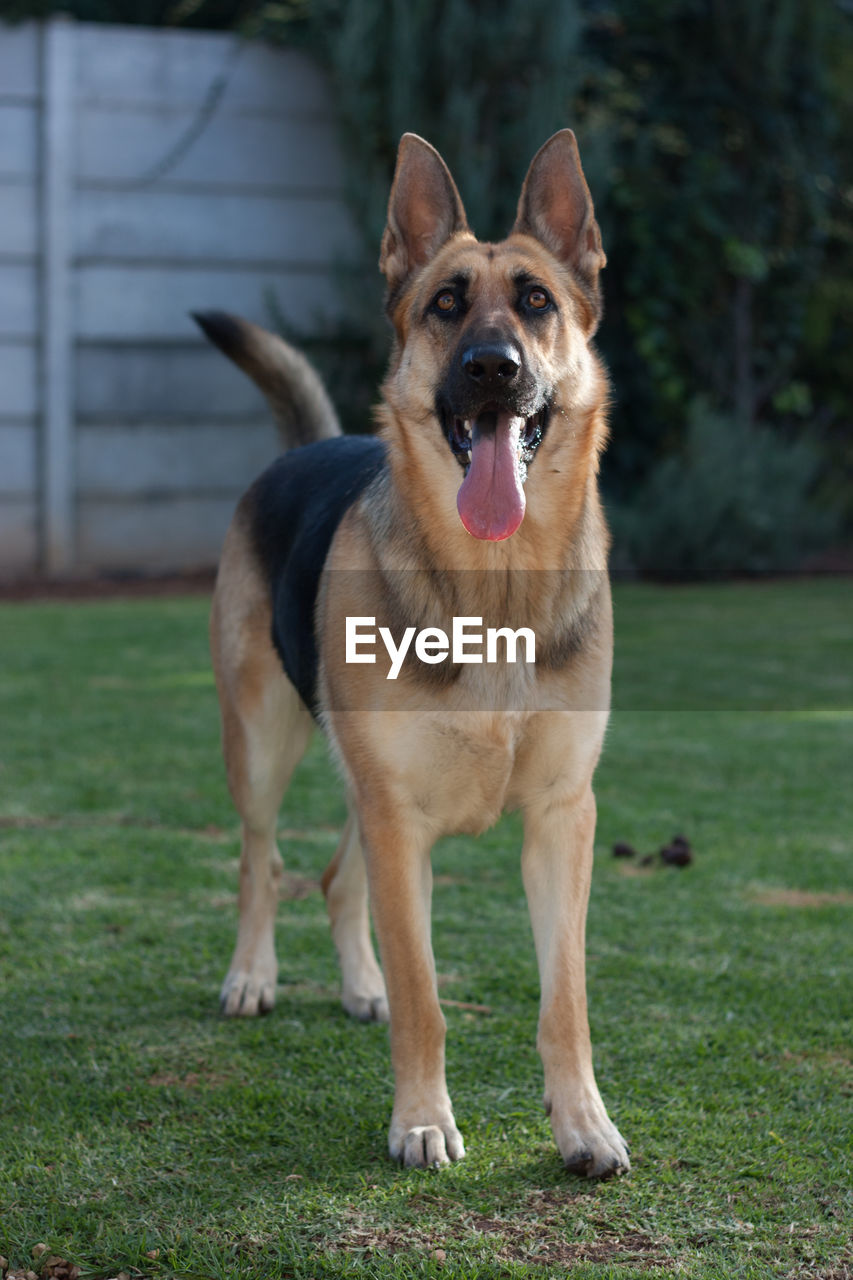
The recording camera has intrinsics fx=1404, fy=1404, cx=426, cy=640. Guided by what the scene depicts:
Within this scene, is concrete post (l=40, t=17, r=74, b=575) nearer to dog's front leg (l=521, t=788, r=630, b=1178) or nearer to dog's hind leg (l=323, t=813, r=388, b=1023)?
dog's hind leg (l=323, t=813, r=388, b=1023)

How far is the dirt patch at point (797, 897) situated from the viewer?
4.14m

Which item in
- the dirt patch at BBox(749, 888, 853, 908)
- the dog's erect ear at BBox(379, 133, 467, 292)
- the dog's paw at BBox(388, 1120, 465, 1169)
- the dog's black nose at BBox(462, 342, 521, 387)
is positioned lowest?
the dirt patch at BBox(749, 888, 853, 908)

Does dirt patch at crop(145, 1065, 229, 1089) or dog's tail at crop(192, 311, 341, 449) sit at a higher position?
dog's tail at crop(192, 311, 341, 449)

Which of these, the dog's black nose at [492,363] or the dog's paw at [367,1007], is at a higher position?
the dog's black nose at [492,363]

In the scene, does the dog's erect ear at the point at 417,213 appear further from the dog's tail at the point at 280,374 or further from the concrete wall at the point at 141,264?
the concrete wall at the point at 141,264

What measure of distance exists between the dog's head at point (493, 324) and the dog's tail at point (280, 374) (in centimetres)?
94

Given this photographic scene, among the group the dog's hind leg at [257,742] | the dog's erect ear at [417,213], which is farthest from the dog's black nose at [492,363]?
the dog's hind leg at [257,742]

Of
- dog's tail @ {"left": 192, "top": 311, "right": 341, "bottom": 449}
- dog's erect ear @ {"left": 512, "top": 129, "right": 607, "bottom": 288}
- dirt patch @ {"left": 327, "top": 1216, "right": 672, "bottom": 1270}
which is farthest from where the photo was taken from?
dog's tail @ {"left": 192, "top": 311, "right": 341, "bottom": 449}

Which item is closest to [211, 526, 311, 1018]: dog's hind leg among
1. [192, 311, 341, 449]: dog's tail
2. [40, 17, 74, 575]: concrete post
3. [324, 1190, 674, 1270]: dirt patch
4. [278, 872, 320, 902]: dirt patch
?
[278, 872, 320, 902]: dirt patch

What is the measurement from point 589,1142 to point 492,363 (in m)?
1.47

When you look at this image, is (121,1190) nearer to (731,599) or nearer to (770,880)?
(770,880)

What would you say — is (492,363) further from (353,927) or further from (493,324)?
(353,927)

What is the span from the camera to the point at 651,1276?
2.19 metres

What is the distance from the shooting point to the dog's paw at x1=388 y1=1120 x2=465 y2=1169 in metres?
2.60
